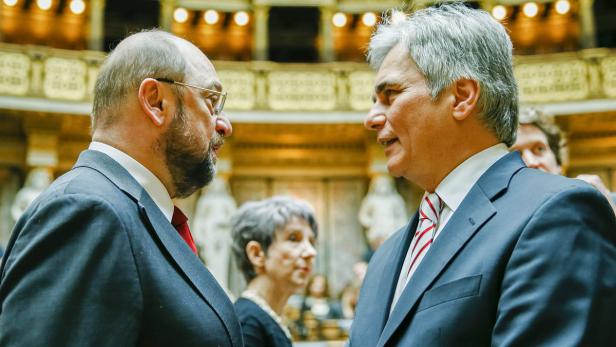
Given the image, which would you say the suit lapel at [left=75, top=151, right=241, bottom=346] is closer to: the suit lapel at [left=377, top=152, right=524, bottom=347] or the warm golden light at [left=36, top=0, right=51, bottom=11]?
the suit lapel at [left=377, top=152, right=524, bottom=347]

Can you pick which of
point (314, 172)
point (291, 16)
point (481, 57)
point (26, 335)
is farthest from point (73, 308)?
point (291, 16)

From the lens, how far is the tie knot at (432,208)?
83.2 inches

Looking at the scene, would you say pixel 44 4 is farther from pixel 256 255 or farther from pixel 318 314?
pixel 256 255

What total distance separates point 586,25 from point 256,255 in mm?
14186

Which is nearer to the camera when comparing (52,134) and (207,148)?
(207,148)

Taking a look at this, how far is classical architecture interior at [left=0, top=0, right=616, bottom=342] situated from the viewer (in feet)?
45.9

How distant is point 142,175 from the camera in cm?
204

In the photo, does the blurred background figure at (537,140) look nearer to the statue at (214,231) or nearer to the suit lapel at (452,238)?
the suit lapel at (452,238)

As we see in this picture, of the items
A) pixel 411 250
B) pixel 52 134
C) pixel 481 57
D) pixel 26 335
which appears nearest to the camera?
pixel 26 335

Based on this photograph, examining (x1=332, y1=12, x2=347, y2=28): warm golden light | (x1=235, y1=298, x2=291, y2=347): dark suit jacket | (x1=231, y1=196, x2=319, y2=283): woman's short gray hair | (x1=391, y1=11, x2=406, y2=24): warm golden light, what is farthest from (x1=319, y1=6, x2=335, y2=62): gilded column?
(x1=391, y1=11, x2=406, y2=24): warm golden light

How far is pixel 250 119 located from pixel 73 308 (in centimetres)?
1315

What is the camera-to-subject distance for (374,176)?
14812 mm

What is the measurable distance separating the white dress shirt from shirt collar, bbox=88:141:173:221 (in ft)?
2.55

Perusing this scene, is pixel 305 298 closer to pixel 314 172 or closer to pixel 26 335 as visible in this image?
pixel 314 172
